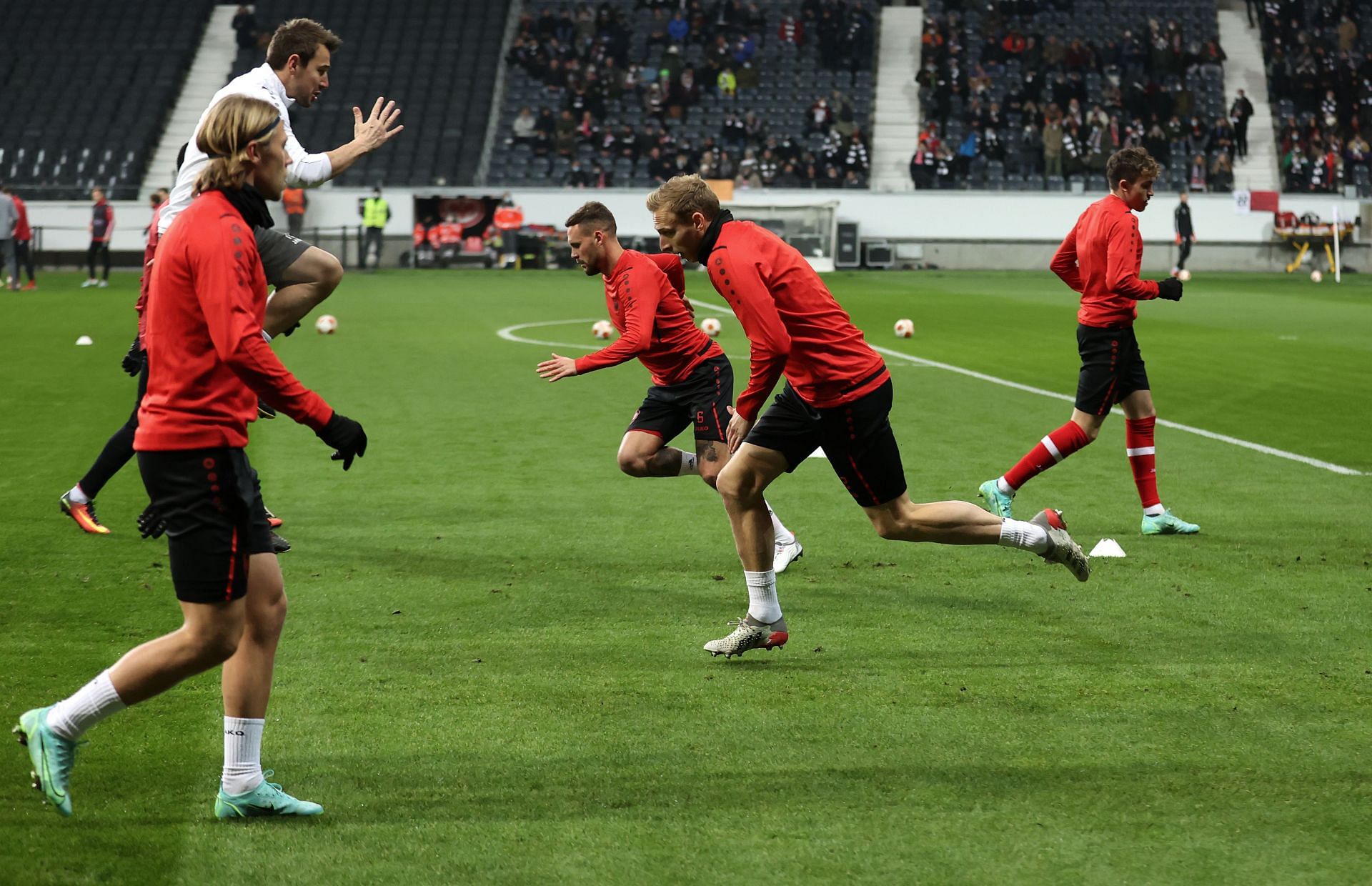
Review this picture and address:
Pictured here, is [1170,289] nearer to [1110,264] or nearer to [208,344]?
[1110,264]

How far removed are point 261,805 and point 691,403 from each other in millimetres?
4057

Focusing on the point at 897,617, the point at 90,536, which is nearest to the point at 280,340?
the point at 90,536

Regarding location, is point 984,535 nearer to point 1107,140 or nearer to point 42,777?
point 42,777

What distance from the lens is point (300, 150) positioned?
267 inches

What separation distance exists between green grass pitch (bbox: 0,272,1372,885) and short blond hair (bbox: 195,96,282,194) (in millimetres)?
1728

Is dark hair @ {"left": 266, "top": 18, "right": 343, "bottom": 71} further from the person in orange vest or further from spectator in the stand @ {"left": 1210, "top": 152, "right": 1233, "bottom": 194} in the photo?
spectator in the stand @ {"left": 1210, "top": 152, "right": 1233, "bottom": 194}

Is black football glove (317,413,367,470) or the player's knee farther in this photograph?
the player's knee

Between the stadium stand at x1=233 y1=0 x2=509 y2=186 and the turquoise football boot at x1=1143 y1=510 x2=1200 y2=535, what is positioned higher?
the stadium stand at x1=233 y1=0 x2=509 y2=186

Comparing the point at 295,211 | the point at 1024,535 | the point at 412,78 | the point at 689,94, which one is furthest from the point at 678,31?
the point at 1024,535

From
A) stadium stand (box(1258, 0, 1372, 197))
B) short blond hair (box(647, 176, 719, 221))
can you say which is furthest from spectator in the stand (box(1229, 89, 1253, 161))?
short blond hair (box(647, 176, 719, 221))

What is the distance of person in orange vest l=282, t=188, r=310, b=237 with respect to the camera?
134 ft

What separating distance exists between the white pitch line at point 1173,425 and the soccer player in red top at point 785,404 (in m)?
5.58

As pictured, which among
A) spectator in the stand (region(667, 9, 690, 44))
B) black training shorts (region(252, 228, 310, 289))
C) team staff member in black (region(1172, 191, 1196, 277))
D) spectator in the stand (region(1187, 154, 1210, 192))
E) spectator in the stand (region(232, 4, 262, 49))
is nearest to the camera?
black training shorts (region(252, 228, 310, 289))

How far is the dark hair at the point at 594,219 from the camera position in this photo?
7.48 m
